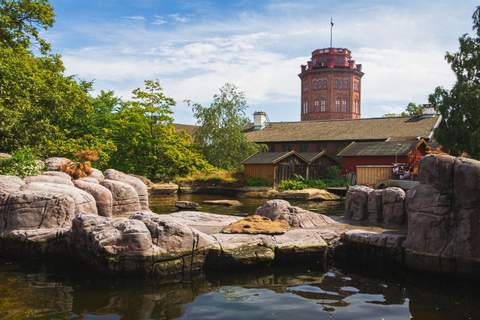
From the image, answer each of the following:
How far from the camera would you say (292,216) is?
40.3 ft

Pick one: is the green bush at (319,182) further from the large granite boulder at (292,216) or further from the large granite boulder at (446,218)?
the large granite boulder at (446,218)

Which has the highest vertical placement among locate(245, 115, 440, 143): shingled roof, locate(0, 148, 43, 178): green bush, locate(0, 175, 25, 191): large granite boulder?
locate(245, 115, 440, 143): shingled roof

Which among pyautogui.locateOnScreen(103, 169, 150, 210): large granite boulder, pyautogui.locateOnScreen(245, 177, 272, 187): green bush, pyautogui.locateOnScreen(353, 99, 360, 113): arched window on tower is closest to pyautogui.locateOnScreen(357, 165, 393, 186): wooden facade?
pyautogui.locateOnScreen(245, 177, 272, 187): green bush

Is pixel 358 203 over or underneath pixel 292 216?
over

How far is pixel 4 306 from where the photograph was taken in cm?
657

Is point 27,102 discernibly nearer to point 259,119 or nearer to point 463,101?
point 463,101

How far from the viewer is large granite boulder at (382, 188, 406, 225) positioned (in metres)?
12.2

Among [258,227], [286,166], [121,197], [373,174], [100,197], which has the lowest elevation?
[258,227]

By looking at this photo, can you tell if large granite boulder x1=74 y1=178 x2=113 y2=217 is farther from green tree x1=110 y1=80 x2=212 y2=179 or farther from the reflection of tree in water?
green tree x1=110 y1=80 x2=212 y2=179

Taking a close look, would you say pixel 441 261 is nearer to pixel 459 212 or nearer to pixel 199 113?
pixel 459 212

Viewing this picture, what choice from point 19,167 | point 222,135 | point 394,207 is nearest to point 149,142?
point 222,135

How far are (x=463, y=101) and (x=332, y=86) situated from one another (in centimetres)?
4139

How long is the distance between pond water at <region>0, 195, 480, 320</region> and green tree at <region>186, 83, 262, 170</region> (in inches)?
1216

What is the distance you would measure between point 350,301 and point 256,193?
23284 millimetres
